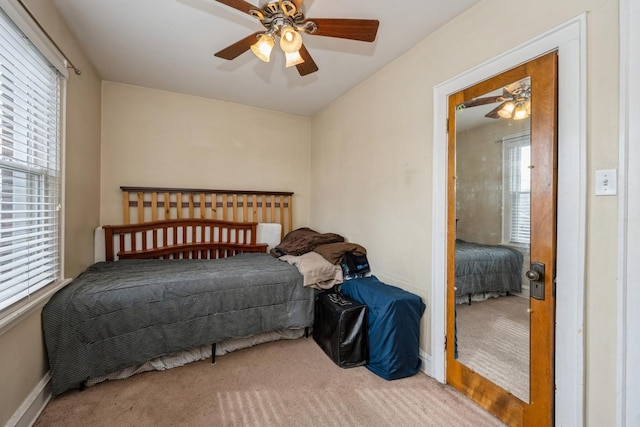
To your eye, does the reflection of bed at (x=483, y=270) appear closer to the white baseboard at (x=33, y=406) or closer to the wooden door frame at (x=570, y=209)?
the wooden door frame at (x=570, y=209)

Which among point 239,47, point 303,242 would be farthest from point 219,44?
point 303,242

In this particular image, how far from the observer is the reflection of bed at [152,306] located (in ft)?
5.66

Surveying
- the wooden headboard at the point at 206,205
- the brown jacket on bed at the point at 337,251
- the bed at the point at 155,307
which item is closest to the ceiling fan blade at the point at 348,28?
the brown jacket on bed at the point at 337,251

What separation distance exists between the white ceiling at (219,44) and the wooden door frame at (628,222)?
0.90 meters

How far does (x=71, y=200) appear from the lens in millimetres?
2109

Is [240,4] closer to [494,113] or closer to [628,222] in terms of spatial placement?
[494,113]

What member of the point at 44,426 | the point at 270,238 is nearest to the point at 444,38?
the point at 270,238

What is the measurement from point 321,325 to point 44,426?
1.78 meters

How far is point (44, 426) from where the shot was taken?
1.52m

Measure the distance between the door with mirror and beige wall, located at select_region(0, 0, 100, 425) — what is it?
2.50m

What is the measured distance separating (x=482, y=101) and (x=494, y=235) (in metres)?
0.85

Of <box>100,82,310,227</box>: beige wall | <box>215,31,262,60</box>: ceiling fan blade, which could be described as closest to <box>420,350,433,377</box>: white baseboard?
<box>100,82,310,227</box>: beige wall

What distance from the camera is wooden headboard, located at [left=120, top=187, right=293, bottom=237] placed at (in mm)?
3037

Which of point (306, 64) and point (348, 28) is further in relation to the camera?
point (306, 64)
